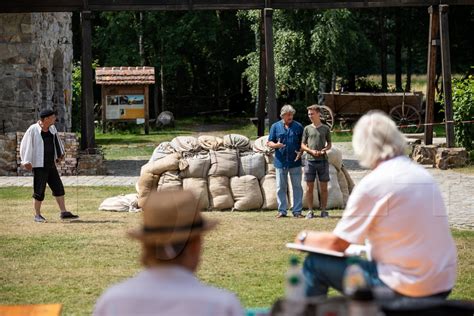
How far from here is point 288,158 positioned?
14766 millimetres

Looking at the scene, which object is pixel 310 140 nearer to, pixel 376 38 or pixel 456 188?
pixel 456 188

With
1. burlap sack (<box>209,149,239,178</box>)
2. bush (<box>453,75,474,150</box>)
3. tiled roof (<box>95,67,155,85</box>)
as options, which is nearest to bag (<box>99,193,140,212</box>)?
burlap sack (<box>209,149,239,178</box>)

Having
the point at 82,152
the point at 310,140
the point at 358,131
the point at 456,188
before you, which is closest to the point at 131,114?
the point at 82,152

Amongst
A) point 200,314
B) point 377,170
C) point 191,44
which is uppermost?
point 191,44

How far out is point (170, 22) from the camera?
42.2 m

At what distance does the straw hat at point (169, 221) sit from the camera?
4102mm

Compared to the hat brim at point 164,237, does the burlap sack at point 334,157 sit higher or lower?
lower

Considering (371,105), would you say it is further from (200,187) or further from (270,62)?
(200,187)

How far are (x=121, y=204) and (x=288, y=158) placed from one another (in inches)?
110

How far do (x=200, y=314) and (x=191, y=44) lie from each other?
130 feet

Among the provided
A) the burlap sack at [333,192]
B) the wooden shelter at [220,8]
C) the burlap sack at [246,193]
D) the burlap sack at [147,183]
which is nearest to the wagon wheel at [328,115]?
the wooden shelter at [220,8]

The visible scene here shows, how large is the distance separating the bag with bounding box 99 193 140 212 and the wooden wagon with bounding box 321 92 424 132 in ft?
53.7

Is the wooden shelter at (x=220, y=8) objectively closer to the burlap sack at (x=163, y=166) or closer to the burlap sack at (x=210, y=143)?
the burlap sack at (x=210, y=143)

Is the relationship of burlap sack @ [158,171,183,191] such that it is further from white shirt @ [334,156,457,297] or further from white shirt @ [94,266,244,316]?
white shirt @ [94,266,244,316]
